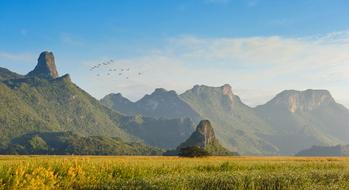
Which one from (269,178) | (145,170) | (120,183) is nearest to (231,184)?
(269,178)

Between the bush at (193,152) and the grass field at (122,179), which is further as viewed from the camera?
the bush at (193,152)

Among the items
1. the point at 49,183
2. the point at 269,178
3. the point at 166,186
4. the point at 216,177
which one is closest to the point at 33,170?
the point at 49,183

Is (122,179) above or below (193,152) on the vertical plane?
Result: below

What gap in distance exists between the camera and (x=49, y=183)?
23.1 m

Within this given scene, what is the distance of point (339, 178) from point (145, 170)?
38.3 feet

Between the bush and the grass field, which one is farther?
the bush

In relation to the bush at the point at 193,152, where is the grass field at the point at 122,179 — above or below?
below

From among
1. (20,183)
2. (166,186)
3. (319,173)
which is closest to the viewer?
(20,183)

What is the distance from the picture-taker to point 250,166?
38.8 m

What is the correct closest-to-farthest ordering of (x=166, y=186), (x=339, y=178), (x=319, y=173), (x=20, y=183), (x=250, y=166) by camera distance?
(x=20, y=183)
(x=166, y=186)
(x=339, y=178)
(x=319, y=173)
(x=250, y=166)

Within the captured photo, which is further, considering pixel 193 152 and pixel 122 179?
pixel 193 152

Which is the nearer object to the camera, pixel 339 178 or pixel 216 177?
pixel 216 177

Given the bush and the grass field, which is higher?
the bush

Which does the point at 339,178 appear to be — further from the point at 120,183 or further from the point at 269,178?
the point at 120,183
